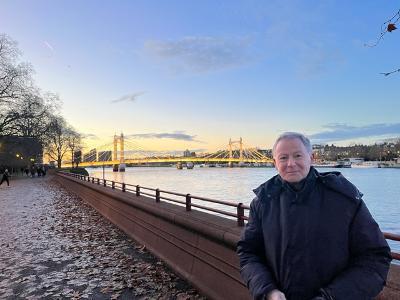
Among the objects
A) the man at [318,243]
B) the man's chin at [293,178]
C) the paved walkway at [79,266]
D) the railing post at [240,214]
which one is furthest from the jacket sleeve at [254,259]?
the paved walkway at [79,266]

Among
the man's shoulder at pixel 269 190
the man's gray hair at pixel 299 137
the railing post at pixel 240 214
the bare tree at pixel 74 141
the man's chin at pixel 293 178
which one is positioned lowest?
the railing post at pixel 240 214

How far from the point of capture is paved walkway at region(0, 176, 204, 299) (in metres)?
6.80

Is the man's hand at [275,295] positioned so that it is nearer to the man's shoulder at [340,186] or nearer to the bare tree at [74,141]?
the man's shoulder at [340,186]

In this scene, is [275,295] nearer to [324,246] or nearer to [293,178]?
[324,246]

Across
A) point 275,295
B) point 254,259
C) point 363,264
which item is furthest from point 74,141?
point 363,264

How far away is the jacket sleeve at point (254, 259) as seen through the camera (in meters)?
2.45

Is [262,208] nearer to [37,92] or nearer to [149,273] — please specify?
[149,273]

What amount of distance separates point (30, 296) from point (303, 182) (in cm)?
571

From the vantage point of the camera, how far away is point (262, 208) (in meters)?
2.57

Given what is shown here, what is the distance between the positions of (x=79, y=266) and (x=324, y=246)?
7.29 metres

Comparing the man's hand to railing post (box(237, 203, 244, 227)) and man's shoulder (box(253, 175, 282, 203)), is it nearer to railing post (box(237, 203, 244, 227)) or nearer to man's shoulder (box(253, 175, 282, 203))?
man's shoulder (box(253, 175, 282, 203))

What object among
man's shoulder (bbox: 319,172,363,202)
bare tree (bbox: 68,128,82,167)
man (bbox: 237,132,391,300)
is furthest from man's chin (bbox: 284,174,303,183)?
bare tree (bbox: 68,128,82,167)

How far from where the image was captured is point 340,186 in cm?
236

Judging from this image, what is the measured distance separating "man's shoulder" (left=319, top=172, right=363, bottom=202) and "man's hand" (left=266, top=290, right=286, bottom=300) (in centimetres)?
67
